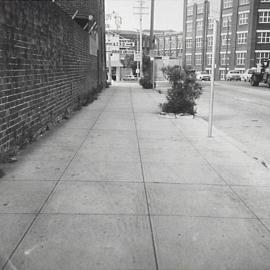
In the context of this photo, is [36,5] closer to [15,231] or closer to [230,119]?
[15,231]

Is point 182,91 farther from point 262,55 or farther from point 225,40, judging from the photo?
point 225,40

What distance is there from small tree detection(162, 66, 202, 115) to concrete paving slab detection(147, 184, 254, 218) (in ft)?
27.4

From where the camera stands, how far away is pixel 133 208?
459 centimetres

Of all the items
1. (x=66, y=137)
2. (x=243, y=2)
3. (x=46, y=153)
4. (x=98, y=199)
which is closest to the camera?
(x=98, y=199)

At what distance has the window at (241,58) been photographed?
76.3m

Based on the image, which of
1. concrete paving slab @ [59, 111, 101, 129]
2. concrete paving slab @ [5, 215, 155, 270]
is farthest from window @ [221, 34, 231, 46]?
concrete paving slab @ [5, 215, 155, 270]

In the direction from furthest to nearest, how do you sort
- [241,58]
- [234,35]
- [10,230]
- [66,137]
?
[234,35], [241,58], [66,137], [10,230]

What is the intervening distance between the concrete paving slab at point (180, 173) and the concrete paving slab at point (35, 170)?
1.37 meters

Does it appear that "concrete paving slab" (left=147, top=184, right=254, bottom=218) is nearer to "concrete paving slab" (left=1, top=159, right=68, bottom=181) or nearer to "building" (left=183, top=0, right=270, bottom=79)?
"concrete paving slab" (left=1, top=159, right=68, bottom=181)

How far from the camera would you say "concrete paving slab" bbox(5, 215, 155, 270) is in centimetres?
330

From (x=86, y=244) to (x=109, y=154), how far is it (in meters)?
3.75

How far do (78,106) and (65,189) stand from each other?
32.3 feet

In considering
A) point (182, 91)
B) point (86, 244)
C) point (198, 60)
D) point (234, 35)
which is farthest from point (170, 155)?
point (198, 60)

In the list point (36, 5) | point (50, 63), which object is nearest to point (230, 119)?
point (50, 63)
